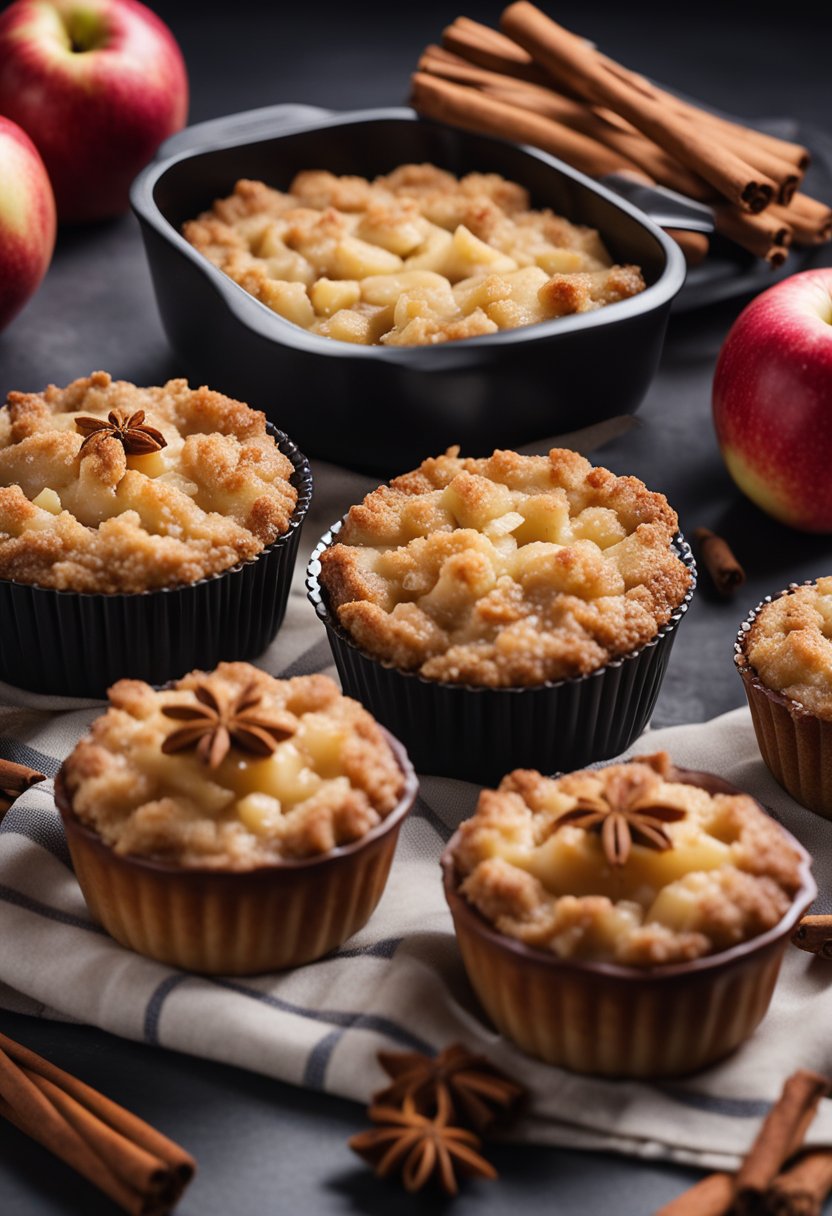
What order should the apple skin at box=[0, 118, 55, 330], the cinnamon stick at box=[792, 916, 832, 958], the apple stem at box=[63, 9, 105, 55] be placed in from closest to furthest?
the cinnamon stick at box=[792, 916, 832, 958] < the apple skin at box=[0, 118, 55, 330] < the apple stem at box=[63, 9, 105, 55]

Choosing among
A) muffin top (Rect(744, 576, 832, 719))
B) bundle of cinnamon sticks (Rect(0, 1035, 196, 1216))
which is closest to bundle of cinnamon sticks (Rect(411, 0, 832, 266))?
muffin top (Rect(744, 576, 832, 719))

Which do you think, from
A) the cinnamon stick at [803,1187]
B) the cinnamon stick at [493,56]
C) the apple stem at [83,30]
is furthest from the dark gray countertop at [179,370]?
the cinnamon stick at [493,56]

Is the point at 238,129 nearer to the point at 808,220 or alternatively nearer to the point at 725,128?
the point at 725,128

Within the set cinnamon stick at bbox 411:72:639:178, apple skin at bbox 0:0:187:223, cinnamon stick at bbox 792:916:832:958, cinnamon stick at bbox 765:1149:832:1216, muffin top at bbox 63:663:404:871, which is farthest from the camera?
apple skin at bbox 0:0:187:223

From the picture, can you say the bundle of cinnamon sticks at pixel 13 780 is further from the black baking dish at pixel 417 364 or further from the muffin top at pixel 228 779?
the black baking dish at pixel 417 364

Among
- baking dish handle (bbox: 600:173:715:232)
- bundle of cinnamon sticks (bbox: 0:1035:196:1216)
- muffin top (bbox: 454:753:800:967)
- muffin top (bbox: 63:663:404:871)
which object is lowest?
bundle of cinnamon sticks (bbox: 0:1035:196:1216)

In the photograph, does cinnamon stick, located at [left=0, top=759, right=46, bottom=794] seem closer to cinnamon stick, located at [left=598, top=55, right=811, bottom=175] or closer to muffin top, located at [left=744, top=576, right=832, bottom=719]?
muffin top, located at [left=744, top=576, right=832, bottom=719]
